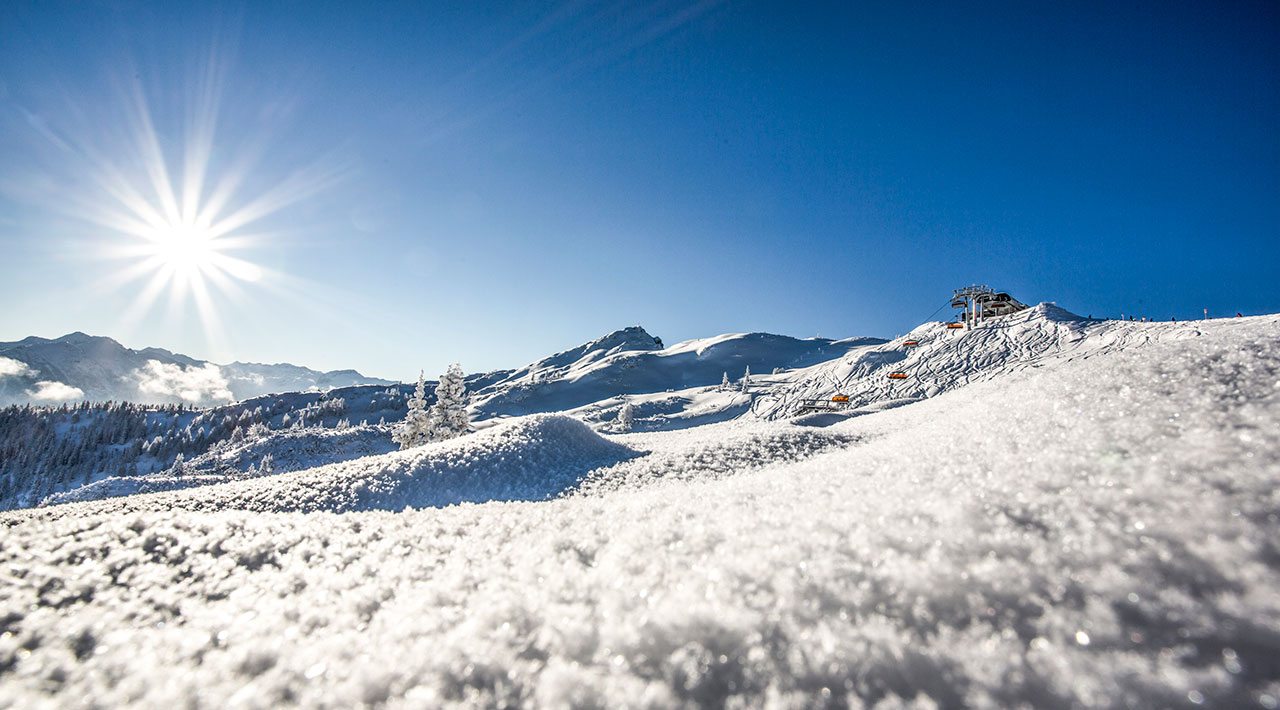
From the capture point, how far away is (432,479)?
14945 millimetres

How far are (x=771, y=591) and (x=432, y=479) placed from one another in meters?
14.0

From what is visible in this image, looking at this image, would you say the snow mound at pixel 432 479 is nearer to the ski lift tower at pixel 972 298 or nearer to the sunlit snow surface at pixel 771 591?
the sunlit snow surface at pixel 771 591

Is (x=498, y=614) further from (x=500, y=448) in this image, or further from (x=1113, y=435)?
(x=500, y=448)

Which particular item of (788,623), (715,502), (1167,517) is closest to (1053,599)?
(1167,517)

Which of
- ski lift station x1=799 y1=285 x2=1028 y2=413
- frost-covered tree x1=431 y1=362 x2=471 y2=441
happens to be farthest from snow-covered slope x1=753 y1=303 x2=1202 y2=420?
frost-covered tree x1=431 y1=362 x2=471 y2=441

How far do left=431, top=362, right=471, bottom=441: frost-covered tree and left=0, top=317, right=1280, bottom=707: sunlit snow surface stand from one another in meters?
44.1

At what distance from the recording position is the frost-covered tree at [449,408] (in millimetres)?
47688

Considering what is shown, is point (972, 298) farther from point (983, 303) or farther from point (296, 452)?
point (296, 452)

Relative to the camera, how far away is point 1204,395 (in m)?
4.70

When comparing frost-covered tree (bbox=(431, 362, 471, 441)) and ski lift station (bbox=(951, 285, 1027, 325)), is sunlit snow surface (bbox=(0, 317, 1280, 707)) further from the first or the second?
ski lift station (bbox=(951, 285, 1027, 325))

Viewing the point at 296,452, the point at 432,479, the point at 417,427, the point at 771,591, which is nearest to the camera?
the point at 771,591

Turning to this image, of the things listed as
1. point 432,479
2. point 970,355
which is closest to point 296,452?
point 432,479

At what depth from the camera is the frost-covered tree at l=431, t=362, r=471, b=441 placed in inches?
1877

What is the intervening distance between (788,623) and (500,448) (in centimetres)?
1550
